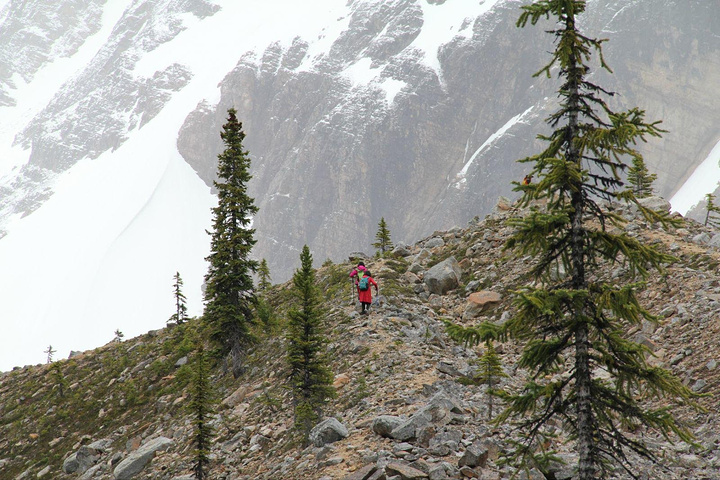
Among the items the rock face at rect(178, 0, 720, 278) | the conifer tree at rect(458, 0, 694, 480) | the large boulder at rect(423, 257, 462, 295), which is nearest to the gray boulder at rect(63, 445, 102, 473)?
the large boulder at rect(423, 257, 462, 295)

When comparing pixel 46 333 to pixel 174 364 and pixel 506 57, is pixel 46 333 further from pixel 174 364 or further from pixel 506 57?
pixel 506 57

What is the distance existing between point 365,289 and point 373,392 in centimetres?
572

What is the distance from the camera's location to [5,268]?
641ft

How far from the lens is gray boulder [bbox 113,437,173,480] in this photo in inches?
626

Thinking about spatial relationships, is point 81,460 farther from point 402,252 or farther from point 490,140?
point 490,140

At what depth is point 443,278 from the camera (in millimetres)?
24453

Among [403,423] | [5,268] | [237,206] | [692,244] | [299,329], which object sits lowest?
[403,423]

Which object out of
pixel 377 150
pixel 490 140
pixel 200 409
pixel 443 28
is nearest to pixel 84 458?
pixel 200 409

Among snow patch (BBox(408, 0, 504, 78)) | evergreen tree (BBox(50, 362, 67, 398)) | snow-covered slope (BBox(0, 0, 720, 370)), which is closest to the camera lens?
evergreen tree (BBox(50, 362, 67, 398))

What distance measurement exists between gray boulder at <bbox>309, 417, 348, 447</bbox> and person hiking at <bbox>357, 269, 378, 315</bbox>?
7354 millimetres

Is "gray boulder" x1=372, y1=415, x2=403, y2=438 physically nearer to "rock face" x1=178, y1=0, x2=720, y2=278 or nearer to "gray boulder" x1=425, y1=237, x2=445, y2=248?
"gray boulder" x1=425, y1=237, x2=445, y2=248

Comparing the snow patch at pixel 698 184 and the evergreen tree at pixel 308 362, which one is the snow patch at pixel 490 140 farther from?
the evergreen tree at pixel 308 362

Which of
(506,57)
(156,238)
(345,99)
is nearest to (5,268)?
(156,238)

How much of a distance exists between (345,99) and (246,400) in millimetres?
170925
